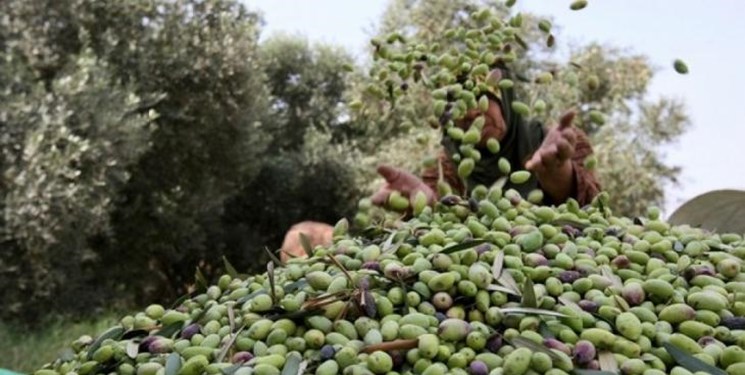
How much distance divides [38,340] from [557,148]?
8555mm

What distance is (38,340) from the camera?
9508 mm

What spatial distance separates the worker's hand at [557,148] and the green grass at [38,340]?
6.80 m

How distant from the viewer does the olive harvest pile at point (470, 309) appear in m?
0.95

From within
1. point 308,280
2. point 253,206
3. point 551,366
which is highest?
point 253,206

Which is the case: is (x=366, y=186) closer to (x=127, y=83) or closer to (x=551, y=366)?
(x=127, y=83)

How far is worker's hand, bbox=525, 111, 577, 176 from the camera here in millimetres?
2076

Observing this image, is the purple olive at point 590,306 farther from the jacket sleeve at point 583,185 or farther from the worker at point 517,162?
the jacket sleeve at point 583,185

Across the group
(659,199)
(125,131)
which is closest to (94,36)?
(125,131)

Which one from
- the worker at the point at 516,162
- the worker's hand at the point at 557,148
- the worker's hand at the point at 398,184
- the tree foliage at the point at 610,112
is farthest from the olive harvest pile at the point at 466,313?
the tree foliage at the point at 610,112

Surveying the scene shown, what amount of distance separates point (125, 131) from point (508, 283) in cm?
934

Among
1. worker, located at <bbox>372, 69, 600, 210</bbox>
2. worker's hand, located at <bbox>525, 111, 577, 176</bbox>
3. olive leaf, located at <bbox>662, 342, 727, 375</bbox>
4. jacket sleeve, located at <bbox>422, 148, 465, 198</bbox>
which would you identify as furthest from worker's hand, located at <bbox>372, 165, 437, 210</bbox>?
olive leaf, located at <bbox>662, 342, 727, 375</bbox>

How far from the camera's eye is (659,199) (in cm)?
1636

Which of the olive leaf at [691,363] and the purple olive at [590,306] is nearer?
the olive leaf at [691,363]

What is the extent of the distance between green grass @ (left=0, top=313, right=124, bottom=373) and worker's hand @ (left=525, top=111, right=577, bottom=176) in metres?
6.80
